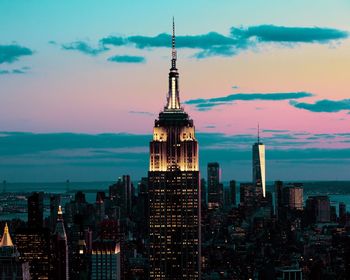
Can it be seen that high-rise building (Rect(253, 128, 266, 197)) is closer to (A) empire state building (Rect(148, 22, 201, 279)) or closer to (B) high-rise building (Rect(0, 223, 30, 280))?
(A) empire state building (Rect(148, 22, 201, 279))

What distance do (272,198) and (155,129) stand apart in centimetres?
6607

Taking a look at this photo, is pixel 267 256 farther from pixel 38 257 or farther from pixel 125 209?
pixel 38 257

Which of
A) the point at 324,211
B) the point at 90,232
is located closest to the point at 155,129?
the point at 90,232

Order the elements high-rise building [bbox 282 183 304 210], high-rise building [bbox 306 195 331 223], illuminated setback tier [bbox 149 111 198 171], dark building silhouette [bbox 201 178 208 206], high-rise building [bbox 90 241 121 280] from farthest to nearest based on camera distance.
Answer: high-rise building [bbox 282 183 304 210] < high-rise building [bbox 306 195 331 223] < dark building silhouette [bbox 201 178 208 206] < high-rise building [bbox 90 241 121 280] < illuminated setback tier [bbox 149 111 198 171]

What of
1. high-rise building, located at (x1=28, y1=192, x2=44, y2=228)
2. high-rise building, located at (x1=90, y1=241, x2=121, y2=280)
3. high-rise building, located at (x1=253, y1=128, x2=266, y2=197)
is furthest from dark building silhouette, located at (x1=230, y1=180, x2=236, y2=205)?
high-rise building, located at (x1=90, y1=241, x2=121, y2=280)

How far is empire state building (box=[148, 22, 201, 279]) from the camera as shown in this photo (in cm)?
5950

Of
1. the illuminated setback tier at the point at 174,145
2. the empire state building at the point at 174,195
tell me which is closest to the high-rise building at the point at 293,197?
the illuminated setback tier at the point at 174,145

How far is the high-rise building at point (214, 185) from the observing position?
112312 mm

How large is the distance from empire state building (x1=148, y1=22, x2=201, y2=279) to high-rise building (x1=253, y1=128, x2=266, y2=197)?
2251 inches

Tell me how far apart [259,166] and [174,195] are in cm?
6244

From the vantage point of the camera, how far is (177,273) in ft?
194

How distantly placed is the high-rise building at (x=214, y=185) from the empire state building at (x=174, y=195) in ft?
165

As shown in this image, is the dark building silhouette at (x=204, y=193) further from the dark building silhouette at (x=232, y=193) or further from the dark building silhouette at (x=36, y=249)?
the dark building silhouette at (x=36, y=249)

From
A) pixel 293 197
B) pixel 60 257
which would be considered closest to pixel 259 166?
pixel 293 197
